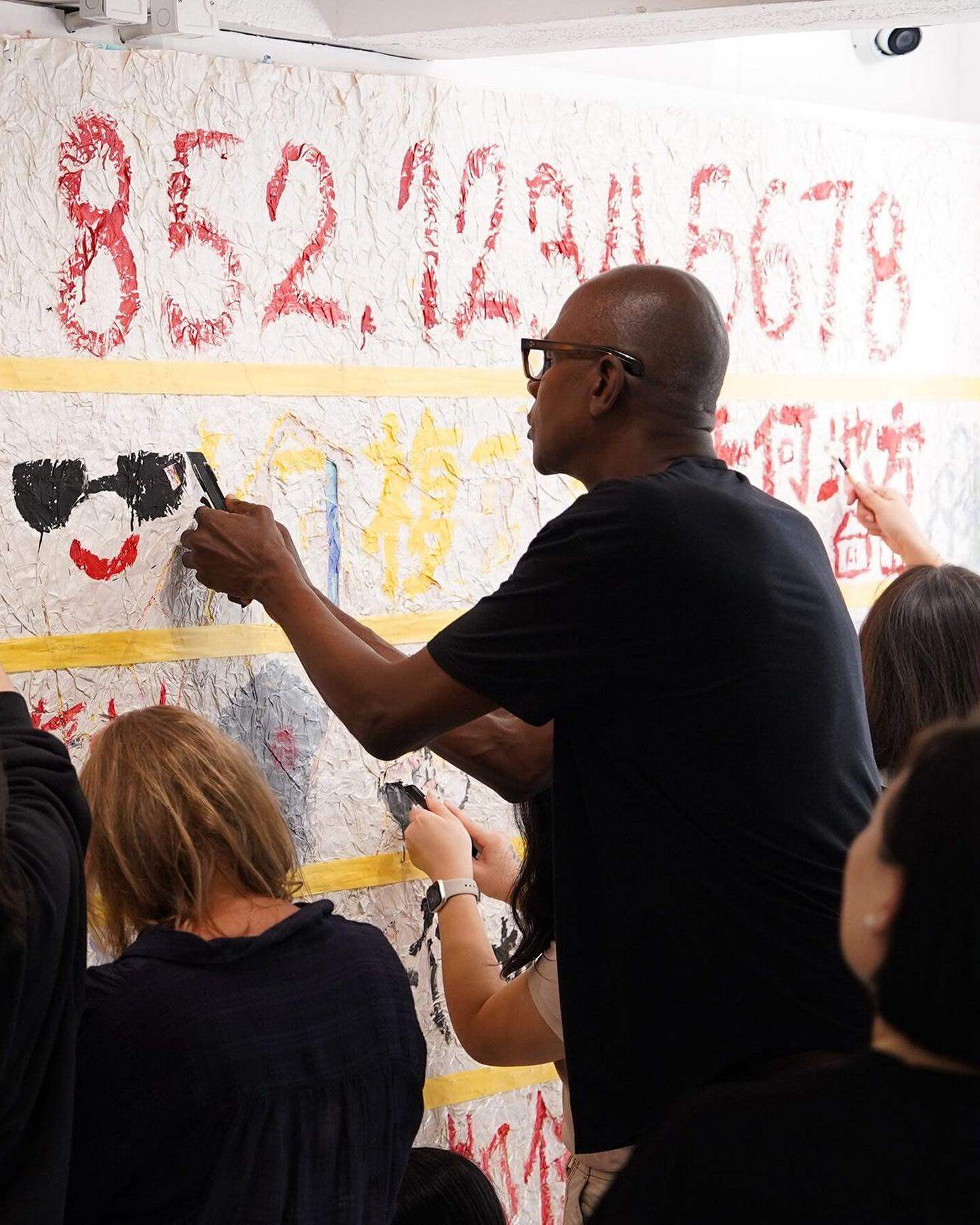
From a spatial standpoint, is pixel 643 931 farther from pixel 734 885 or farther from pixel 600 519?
pixel 600 519

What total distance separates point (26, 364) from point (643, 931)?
94 centimetres

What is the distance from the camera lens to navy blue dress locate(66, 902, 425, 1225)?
1.47m

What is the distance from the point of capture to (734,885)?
56.9 inches

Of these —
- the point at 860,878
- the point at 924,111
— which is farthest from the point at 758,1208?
the point at 924,111

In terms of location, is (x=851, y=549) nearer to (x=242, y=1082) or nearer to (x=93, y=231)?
(x=93, y=231)

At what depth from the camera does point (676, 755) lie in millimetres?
1463

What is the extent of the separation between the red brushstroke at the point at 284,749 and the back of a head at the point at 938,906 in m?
1.23

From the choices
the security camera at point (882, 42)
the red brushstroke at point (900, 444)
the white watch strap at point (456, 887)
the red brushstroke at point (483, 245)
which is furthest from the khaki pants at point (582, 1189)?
the security camera at point (882, 42)

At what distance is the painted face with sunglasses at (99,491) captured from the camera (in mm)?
1780

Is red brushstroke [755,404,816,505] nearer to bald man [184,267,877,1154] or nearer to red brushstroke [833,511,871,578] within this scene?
red brushstroke [833,511,871,578]

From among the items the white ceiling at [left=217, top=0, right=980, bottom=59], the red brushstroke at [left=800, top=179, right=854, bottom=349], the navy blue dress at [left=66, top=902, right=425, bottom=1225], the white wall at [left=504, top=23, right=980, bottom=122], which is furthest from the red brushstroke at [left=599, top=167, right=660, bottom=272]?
the navy blue dress at [left=66, top=902, right=425, bottom=1225]

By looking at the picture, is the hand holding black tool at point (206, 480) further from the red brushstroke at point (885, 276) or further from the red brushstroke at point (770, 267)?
the red brushstroke at point (885, 276)

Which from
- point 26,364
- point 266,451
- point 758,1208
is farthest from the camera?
point 266,451

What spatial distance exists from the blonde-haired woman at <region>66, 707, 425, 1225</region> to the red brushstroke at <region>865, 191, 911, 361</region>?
1388 millimetres
